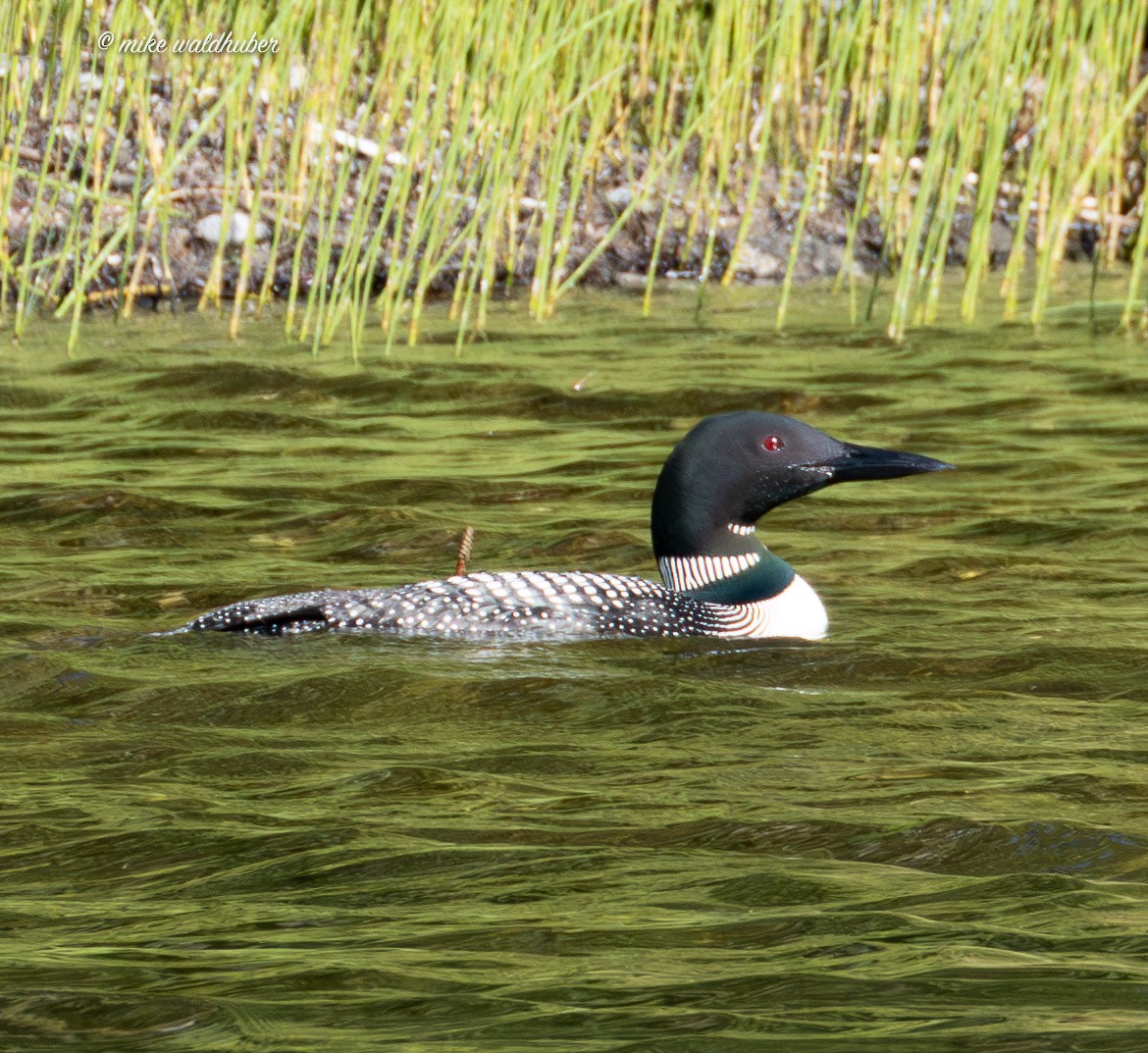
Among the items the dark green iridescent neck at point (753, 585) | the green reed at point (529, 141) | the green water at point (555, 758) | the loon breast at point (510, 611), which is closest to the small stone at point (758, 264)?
the green reed at point (529, 141)

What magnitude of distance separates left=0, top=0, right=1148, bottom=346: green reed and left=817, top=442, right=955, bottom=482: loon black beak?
81.0 inches

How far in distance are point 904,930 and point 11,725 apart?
1.83 m

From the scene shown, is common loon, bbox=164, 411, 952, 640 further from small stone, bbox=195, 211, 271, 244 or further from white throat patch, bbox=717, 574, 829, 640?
small stone, bbox=195, 211, 271, 244

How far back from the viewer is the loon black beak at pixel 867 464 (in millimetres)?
4758

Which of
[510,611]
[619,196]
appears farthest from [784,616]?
[619,196]

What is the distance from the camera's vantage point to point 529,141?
7797mm

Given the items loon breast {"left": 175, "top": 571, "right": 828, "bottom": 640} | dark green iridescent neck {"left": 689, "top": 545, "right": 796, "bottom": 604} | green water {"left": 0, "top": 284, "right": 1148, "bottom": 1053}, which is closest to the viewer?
green water {"left": 0, "top": 284, "right": 1148, "bottom": 1053}

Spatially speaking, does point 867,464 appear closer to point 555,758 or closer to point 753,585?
point 753,585

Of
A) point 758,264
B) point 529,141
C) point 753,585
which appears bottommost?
point 753,585

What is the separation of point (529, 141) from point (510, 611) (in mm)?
3622

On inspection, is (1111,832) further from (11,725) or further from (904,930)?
(11,725)

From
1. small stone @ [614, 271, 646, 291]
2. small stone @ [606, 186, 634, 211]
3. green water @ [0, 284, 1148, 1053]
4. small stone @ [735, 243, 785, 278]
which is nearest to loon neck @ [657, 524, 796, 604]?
green water @ [0, 284, 1148, 1053]

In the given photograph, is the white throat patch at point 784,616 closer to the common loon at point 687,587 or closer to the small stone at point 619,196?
the common loon at point 687,587

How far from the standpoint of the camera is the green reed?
6.88 m
